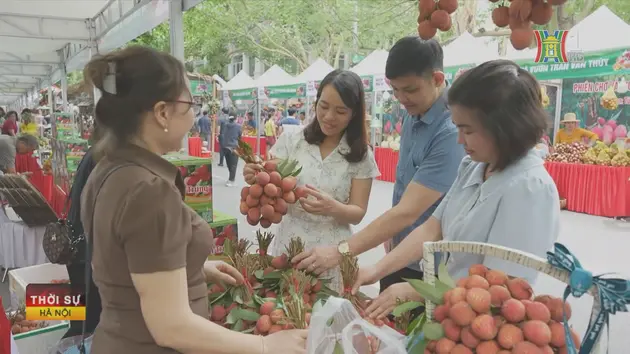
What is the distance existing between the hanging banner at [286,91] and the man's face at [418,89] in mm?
10899

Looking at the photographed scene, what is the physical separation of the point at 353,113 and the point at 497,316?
1323mm

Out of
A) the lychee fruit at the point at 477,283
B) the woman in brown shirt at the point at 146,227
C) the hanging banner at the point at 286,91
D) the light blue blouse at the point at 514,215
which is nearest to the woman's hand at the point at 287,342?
the woman in brown shirt at the point at 146,227

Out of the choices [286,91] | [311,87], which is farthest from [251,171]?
[286,91]

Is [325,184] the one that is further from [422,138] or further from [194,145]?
[194,145]

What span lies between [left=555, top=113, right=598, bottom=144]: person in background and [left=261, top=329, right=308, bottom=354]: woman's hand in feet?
24.6

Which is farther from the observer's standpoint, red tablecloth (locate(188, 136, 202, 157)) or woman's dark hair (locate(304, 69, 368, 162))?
red tablecloth (locate(188, 136, 202, 157))

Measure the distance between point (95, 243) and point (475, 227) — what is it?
3.08 ft

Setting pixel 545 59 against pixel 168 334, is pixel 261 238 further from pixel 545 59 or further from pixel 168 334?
pixel 545 59

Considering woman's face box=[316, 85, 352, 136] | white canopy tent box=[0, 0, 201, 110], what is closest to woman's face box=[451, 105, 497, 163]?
woman's face box=[316, 85, 352, 136]

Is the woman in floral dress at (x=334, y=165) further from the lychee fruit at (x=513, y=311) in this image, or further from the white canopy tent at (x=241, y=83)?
the white canopy tent at (x=241, y=83)

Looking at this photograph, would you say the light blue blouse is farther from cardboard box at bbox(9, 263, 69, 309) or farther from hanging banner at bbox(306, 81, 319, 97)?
hanging banner at bbox(306, 81, 319, 97)

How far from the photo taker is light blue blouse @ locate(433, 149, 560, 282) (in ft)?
4.05

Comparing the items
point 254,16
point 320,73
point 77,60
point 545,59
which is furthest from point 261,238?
point 254,16

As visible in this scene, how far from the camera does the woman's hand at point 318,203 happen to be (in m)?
1.94
